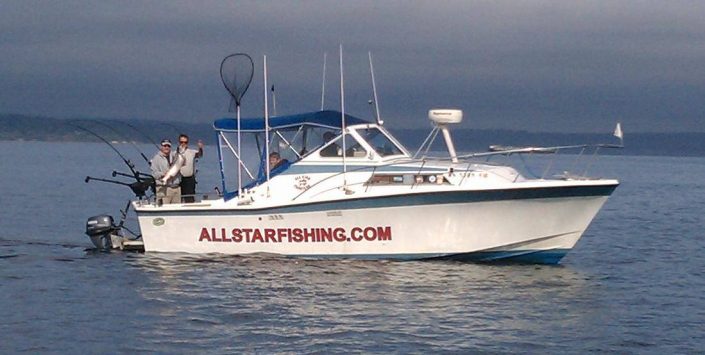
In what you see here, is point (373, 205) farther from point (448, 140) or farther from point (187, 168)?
point (187, 168)

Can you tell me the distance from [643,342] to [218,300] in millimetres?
5844

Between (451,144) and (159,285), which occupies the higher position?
(451,144)

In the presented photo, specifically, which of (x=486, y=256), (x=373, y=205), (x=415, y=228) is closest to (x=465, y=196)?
(x=415, y=228)

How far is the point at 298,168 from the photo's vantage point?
61.4 feet

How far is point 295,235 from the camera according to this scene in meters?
18.3

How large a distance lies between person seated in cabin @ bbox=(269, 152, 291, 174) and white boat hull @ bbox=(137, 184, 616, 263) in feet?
3.48

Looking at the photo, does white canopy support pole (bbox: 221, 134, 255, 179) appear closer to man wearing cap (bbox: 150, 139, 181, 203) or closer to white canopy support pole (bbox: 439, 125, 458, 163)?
man wearing cap (bbox: 150, 139, 181, 203)

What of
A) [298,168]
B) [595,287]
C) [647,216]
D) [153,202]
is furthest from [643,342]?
[647,216]

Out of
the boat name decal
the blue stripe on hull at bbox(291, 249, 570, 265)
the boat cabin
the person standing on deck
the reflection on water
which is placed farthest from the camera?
the person standing on deck

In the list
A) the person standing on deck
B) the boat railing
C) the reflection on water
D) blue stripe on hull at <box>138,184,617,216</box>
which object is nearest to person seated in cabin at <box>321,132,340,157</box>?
the boat railing

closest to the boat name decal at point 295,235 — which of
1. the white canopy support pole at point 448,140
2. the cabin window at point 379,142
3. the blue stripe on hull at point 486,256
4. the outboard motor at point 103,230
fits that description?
the blue stripe on hull at point 486,256

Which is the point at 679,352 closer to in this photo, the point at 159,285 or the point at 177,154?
the point at 159,285

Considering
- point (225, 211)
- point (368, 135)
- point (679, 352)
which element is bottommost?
point (679, 352)

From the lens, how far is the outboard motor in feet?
67.3
